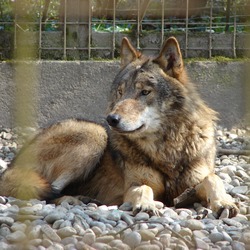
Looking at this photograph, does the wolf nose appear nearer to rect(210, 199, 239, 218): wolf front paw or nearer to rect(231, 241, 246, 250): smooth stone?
rect(210, 199, 239, 218): wolf front paw

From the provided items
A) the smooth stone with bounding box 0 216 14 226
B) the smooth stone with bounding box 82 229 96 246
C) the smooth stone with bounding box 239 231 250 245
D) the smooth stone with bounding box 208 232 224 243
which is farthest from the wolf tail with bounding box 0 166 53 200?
the smooth stone with bounding box 239 231 250 245

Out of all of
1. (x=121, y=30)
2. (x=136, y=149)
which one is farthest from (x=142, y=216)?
(x=121, y=30)

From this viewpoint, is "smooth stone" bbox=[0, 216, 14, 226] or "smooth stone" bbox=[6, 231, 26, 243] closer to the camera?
"smooth stone" bbox=[6, 231, 26, 243]

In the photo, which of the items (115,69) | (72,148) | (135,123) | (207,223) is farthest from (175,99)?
(115,69)

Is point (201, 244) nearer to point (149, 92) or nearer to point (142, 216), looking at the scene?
point (142, 216)

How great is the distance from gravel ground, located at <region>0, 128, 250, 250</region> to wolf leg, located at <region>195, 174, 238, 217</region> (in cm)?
6

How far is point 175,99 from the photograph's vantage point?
531 cm

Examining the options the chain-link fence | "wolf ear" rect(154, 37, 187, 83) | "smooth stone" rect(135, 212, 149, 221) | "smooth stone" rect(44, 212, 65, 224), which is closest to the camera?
"smooth stone" rect(44, 212, 65, 224)

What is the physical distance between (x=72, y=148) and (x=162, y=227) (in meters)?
1.72

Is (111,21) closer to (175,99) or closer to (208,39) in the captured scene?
(208,39)

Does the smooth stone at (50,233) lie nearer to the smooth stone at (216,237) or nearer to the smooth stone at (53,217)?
the smooth stone at (53,217)

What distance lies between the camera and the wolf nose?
4906 millimetres

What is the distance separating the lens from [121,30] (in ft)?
28.8

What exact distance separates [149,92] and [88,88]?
11.3 ft
